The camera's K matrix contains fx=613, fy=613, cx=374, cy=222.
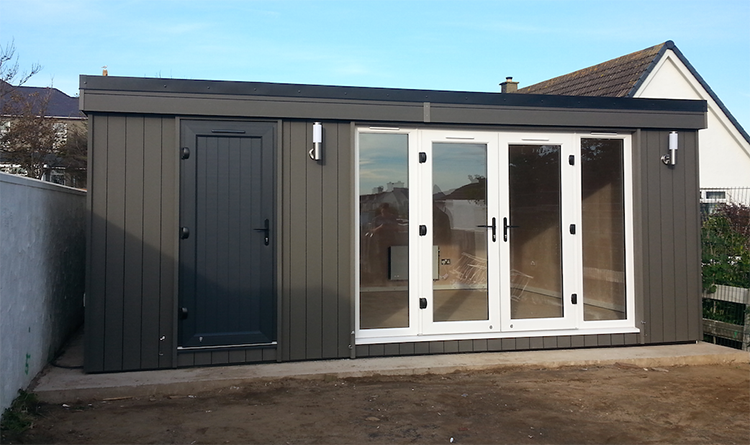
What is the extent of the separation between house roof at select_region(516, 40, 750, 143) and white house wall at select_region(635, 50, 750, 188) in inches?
5.7

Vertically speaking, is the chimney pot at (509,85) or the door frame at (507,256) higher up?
the chimney pot at (509,85)

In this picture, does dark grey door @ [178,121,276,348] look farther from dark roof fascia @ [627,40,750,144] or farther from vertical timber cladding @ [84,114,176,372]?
dark roof fascia @ [627,40,750,144]

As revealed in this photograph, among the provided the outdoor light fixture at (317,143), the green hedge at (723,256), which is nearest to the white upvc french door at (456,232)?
the outdoor light fixture at (317,143)

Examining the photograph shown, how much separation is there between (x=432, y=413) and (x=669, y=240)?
10.4 ft

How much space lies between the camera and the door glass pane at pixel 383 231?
17.1 ft

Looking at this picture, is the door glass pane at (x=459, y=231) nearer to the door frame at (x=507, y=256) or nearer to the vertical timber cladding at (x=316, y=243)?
the door frame at (x=507, y=256)

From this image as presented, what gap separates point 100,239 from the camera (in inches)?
181

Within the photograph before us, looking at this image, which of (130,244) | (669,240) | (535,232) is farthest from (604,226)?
(130,244)

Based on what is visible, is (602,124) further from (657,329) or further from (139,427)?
(139,427)

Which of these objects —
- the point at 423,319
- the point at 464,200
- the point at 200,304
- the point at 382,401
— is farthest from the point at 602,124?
the point at 200,304

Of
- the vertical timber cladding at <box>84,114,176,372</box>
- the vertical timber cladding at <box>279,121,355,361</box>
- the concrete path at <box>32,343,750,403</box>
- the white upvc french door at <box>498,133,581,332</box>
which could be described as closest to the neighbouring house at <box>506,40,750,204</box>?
the white upvc french door at <box>498,133,581,332</box>

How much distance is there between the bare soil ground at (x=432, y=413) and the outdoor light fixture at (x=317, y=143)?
5.80ft

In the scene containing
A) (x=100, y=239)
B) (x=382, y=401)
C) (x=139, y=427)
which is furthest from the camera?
(x=100, y=239)

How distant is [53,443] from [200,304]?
1590mm
